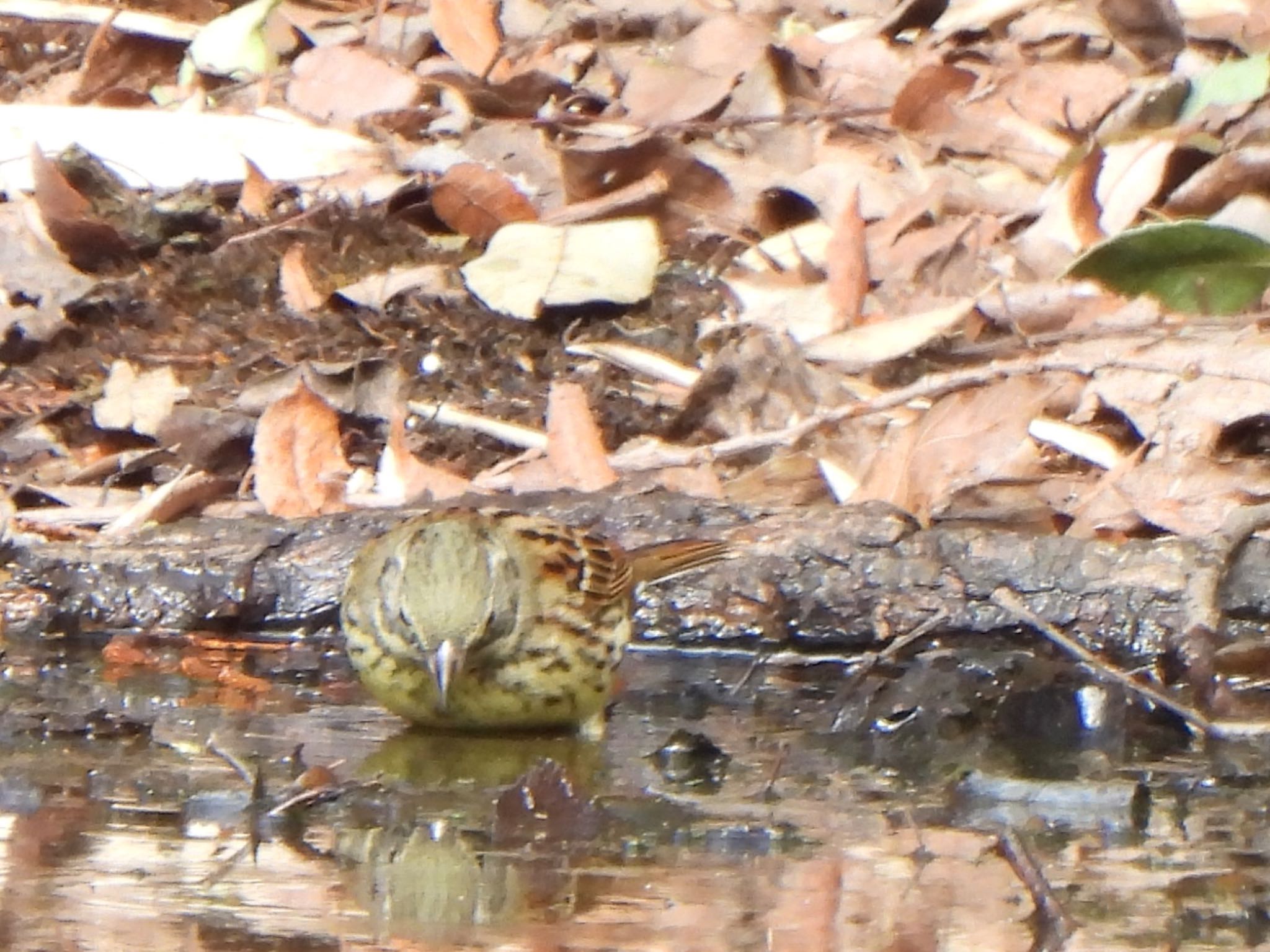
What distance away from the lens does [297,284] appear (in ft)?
21.9

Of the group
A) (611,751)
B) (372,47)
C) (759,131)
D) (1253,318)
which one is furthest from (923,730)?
(372,47)

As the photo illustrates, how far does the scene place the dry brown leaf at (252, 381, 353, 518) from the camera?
218 inches

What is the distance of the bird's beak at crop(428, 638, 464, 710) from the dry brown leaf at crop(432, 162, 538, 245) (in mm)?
2587

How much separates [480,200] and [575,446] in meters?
1.42

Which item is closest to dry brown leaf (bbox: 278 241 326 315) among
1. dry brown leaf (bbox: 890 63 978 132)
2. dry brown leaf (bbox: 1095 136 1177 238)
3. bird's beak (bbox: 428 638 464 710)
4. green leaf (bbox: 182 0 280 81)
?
green leaf (bbox: 182 0 280 81)

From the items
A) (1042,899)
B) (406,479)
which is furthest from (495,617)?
(1042,899)

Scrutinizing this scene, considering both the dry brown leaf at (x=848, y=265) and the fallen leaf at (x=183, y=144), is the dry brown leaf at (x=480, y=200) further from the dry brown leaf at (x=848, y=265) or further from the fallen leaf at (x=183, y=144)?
the dry brown leaf at (x=848, y=265)

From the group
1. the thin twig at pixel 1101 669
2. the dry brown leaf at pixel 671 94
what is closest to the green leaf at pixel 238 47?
the dry brown leaf at pixel 671 94

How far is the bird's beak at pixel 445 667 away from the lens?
4.29 m

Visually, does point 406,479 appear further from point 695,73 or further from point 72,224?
point 695,73

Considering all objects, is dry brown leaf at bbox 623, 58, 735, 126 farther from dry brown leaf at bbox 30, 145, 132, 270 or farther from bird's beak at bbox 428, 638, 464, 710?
bird's beak at bbox 428, 638, 464, 710

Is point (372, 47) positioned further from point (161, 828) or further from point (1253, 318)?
point (161, 828)

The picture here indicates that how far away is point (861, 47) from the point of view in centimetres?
725

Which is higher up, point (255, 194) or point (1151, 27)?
point (1151, 27)
